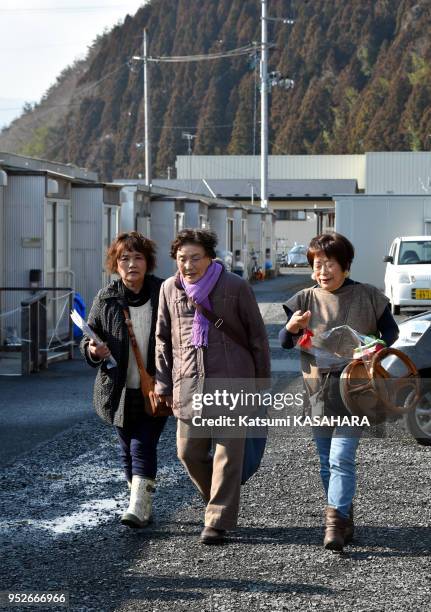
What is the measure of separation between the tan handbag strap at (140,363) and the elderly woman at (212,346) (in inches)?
9.3

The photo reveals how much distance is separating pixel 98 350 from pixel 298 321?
3.91 ft

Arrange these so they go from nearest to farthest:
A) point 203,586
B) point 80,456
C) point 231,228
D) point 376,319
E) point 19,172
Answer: point 203,586 < point 376,319 < point 80,456 < point 19,172 < point 231,228

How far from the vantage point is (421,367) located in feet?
31.8

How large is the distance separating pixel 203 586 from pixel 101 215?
53.3ft

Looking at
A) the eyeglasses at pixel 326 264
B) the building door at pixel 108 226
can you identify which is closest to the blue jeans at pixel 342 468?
the eyeglasses at pixel 326 264

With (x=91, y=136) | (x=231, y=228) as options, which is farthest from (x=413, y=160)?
(x=91, y=136)

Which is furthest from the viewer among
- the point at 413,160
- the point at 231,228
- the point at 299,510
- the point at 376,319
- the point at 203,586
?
the point at 413,160

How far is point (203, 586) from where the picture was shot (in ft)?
19.1

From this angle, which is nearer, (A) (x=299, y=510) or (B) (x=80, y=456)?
(A) (x=299, y=510)

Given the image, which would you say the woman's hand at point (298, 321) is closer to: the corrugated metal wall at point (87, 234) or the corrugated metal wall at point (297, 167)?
the corrugated metal wall at point (87, 234)

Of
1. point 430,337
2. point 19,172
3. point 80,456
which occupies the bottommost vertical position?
point 80,456

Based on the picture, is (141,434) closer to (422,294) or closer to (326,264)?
(326,264)

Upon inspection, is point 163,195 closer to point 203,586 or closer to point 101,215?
point 101,215

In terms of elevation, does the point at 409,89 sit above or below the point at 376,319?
above
